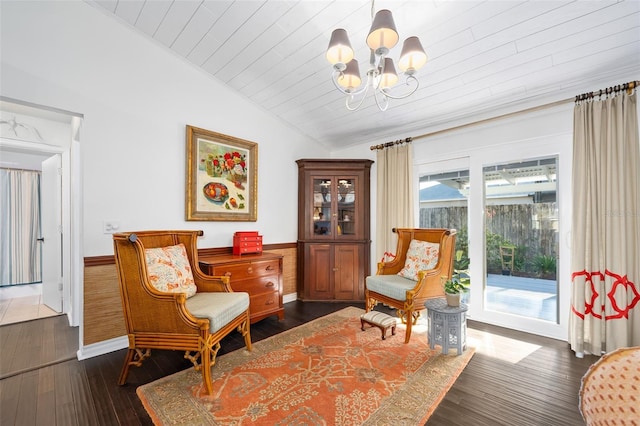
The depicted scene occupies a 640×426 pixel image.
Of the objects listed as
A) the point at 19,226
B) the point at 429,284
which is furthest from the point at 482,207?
the point at 19,226

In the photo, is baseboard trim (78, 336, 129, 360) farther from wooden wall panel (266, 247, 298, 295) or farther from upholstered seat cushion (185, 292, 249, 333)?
wooden wall panel (266, 247, 298, 295)

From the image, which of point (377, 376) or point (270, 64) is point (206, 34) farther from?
point (377, 376)

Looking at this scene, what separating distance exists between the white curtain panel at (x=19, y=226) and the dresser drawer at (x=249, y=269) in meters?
4.89

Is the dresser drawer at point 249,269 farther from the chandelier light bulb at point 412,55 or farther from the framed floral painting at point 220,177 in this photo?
the chandelier light bulb at point 412,55

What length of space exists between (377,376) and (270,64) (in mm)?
3164

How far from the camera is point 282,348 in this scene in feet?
8.39

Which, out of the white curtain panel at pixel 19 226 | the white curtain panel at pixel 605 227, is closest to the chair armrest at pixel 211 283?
the white curtain panel at pixel 605 227

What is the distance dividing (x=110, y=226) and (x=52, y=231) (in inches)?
69.4

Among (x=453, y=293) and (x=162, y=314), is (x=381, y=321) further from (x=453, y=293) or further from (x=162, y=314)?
(x=162, y=314)

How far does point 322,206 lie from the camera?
13.8 ft

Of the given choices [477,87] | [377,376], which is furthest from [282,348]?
[477,87]

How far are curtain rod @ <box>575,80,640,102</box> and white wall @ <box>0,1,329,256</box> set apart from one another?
3.72 m

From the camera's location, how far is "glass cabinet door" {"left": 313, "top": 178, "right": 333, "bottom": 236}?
4.16m

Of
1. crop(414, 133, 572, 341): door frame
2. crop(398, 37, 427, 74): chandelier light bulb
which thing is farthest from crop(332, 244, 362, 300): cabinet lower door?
crop(398, 37, 427, 74): chandelier light bulb
